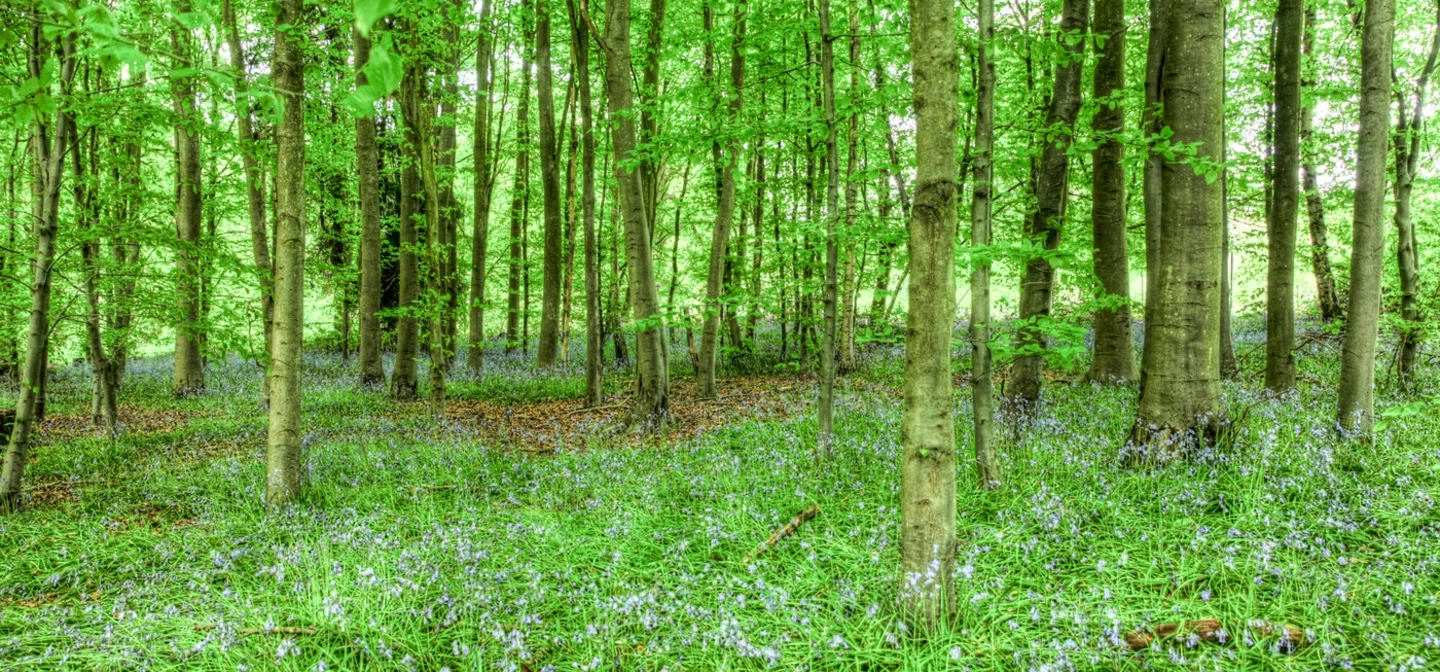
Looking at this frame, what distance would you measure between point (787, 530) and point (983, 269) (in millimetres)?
2495

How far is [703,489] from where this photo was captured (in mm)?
6148

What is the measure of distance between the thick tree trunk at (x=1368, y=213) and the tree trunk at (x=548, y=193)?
1228 centimetres

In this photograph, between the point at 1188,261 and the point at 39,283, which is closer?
the point at 1188,261

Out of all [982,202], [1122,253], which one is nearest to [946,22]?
[982,202]

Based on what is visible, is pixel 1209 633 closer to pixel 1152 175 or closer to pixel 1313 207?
pixel 1152 175

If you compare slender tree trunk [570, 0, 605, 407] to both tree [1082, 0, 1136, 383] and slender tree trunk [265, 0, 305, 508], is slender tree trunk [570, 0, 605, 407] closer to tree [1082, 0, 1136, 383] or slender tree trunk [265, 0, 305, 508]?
slender tree trunk [265, 0, 305, 508]

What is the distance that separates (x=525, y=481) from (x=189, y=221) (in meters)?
12.2

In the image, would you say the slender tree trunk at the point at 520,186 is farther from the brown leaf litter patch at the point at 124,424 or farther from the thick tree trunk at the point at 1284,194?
the thick tree trunk at the point at 1284,194

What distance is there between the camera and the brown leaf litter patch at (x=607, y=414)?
9.43m

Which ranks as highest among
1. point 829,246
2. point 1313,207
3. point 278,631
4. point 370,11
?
point 1313,207

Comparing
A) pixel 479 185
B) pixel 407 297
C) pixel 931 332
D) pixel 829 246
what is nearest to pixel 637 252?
pixel 829 246

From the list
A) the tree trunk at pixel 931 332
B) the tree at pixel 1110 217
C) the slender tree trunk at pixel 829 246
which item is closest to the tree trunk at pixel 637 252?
the slender tree trunk at pixel 829 246

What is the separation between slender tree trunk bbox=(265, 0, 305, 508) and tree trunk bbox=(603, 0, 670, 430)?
4227 millimetres

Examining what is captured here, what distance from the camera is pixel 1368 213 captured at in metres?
5.82
